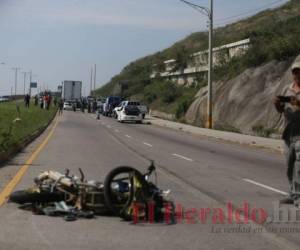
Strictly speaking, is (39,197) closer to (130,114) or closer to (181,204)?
(181,204)

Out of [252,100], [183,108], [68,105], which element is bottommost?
[68,105]

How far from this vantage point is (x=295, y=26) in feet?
174

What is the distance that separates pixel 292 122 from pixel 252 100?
1346 inches

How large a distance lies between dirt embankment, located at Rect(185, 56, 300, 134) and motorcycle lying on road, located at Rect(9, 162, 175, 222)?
89.3ft

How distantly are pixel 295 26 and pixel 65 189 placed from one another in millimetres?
46069

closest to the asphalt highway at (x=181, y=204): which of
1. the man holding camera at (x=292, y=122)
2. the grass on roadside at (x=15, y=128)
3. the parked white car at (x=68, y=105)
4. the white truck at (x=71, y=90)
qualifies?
the man holding camera at (x=292, y=122)

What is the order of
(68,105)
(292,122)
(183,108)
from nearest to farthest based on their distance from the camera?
1. (292,122)
2. (183,108)
3. (68,105)

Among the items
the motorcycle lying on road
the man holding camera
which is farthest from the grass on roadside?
the man holding camera

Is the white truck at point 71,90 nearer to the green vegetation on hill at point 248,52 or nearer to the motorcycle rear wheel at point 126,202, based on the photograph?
the green vegetation on hill at point 248,52

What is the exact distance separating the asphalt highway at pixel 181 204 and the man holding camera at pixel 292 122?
59 cm

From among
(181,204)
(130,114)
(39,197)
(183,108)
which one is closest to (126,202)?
(39,197)

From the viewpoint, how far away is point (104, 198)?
916 centimetres

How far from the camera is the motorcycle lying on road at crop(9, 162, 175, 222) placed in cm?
901

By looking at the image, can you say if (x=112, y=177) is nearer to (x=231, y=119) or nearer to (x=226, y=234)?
(x=226, y=234)
